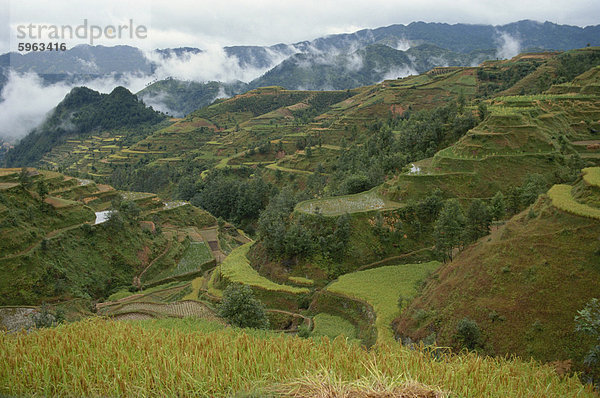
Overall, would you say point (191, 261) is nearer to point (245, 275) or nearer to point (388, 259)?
point (245, 275)

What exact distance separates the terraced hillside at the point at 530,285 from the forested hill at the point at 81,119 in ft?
506

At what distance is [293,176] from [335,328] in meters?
50.5

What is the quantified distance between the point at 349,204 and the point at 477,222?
12.8m

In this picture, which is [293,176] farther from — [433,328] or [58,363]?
[58,363]

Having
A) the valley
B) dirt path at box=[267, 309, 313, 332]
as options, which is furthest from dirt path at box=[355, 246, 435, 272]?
dirt path at box=[267, 309, 313, 332]

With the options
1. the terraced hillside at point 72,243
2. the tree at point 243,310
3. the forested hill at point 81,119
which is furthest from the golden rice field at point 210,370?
the forested hill at point 81,119

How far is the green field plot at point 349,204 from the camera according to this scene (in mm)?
33219

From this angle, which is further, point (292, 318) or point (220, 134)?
point (220, 134)

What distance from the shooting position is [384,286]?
25328 millimetres

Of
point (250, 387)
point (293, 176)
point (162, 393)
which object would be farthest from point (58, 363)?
point (293, 176)

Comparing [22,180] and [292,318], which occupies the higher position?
[22,180]

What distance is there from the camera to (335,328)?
23.3m

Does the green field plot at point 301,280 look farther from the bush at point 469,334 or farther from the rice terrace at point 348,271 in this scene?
the bush at point 469,334

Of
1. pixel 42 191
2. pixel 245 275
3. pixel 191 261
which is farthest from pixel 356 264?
pixel 42 191
